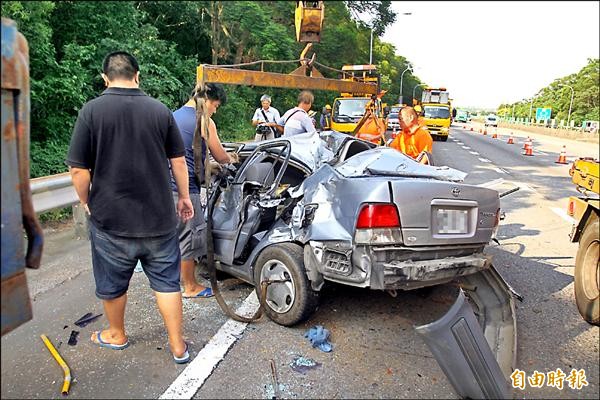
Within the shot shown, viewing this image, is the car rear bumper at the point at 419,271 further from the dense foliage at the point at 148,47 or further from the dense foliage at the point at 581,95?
the dense foliage at the point at 581,95

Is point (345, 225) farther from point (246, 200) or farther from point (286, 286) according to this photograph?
point (246, 200)

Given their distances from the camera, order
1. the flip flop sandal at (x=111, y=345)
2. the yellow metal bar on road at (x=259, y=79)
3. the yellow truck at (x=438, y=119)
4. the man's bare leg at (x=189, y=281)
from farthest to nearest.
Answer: the yellow truck at (x=438, y=119) → the man's bare leg at (x=189, y=281) → the yellow metal bar on road at (x=259, y=79) → the flip flop sandal at (x=111, y=345)

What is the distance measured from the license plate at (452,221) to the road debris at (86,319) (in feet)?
8.86

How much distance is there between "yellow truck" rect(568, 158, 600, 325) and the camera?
3.80 m

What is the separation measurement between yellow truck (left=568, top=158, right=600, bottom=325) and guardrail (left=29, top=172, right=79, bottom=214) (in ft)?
16.7

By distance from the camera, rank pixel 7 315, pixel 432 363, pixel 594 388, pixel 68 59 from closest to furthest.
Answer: pixel 7 315 < pixel 594 388 < pixel 432 363 < pixel 68 59

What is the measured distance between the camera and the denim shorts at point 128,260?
9.48 ft

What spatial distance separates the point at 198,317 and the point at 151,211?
1.20 m

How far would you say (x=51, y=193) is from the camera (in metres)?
4.97

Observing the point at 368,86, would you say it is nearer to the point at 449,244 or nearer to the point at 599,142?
the point at 449,244

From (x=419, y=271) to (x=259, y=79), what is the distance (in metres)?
2.42

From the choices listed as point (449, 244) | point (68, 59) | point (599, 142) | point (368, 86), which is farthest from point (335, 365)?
point (599, 142)

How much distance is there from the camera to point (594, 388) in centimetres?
282

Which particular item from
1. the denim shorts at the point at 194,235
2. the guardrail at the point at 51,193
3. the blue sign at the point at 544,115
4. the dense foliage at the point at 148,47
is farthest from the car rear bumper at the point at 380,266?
the blue sign at the point at 544,115
